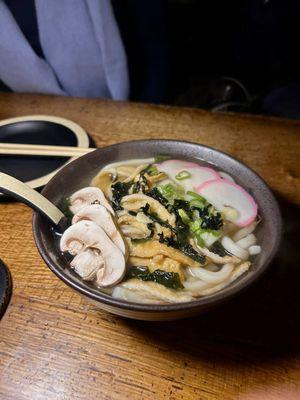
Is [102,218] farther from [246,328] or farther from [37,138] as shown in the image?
[37,138]

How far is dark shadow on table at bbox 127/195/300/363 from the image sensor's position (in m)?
1.03

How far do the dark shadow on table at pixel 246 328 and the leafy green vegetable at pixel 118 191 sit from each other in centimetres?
39

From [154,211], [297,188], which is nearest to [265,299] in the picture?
[154,211]

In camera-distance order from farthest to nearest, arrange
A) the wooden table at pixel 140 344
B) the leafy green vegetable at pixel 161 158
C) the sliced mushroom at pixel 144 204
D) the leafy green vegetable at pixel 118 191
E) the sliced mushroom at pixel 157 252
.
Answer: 1. the leafy green vegetable at pixel 161 158
2. the leafy green vegetable at pixel 118 191
3. the sliced mushroom at pixel 144 204
4. the sliced mushroom at pixel 157 252
5. the wooden table at pixel 140 344

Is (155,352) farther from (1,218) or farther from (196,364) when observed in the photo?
(1,218)

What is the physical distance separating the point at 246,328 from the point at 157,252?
0.33 m

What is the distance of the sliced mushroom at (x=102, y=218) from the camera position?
109 cm

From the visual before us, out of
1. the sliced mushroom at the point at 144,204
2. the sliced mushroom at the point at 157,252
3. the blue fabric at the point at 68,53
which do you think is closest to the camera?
the sliced mushroom at the point at 157,252

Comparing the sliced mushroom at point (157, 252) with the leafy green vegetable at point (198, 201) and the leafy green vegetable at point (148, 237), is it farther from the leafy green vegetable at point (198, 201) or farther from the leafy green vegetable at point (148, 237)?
the leafy green vegetable at point (198, 201)

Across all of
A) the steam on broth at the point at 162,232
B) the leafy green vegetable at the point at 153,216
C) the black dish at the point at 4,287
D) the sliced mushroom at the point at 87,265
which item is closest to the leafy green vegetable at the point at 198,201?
the steam on broth at the point at 162,232

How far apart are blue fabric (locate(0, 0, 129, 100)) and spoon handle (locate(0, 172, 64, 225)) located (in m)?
1.59

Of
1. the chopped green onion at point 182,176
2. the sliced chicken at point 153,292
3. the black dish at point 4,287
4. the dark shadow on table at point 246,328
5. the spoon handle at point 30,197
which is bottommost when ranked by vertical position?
the dark shadow on table at point 246,328

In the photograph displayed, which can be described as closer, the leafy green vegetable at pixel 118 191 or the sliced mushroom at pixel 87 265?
the sliced mushroom at pixel 87 265

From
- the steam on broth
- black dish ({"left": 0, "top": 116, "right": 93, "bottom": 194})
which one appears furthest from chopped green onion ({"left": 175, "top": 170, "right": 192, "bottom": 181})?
black dish ({"left": 0, "top": 116, "right": 93, "bottom": 194})
